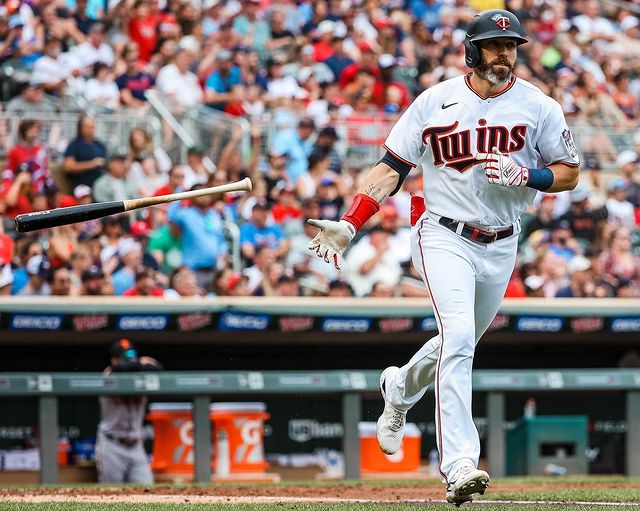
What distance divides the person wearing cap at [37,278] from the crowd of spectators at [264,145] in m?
0.02

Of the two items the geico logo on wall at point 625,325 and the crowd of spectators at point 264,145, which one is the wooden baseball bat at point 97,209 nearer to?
the crowd of spectators at point 264,145

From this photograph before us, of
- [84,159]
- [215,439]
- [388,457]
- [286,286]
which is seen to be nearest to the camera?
[215,439]

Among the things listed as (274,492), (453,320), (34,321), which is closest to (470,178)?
(453,320)

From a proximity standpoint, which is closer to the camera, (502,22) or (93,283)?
(502,22)

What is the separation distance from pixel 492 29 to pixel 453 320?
1.27 meters

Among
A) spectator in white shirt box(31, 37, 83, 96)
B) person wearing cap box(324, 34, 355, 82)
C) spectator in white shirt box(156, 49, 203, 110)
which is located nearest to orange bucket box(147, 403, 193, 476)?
spectator in white shirt box(31, 37, 83, 96)

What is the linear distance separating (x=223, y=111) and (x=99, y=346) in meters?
3.64

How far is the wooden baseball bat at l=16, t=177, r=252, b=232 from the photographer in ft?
19.9

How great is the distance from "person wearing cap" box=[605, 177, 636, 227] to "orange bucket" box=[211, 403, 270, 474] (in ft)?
15.8

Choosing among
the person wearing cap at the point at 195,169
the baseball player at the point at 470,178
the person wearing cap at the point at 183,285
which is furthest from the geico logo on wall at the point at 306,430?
the baseball player at the point at 470,178

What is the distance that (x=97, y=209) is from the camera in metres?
6.23

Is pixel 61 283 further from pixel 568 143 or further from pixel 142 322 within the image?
pixel 568 143

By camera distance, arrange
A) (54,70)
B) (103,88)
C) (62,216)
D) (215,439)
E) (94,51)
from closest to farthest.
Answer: (62,216)
(215,439)
(54,70)
(103,88)
(94,51)

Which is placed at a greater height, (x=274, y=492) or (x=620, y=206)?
(x=620, y=206)
